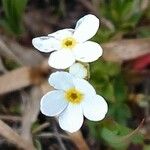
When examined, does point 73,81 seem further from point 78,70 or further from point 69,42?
point 69,42

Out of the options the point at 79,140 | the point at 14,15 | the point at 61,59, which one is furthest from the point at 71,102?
the point at 14,15

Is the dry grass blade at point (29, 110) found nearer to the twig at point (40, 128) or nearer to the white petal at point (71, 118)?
the twig at point (40, 128)

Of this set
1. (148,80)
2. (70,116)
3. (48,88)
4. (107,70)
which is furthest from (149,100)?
(70,116)

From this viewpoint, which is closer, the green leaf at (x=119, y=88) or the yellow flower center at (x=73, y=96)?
the yellow flower center at (x=73, y=96)

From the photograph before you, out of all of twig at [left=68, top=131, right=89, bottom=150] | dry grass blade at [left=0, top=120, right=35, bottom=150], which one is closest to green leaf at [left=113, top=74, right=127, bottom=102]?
twig at [left=68, top=131, right=89, bottom=150]

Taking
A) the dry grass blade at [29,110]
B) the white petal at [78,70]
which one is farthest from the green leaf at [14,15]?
the white petal at [78,70]

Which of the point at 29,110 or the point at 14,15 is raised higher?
the point at 14,15

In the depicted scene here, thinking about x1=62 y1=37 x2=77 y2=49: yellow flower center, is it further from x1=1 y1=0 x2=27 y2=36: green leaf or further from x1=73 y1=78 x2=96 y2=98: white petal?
x1=1 y1=0 x2=27 y2=36: green leaf
